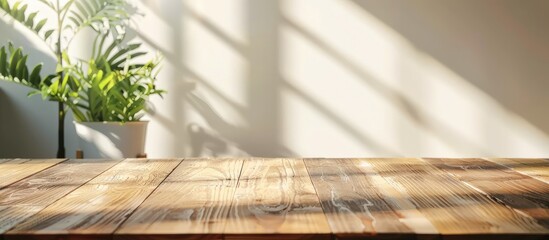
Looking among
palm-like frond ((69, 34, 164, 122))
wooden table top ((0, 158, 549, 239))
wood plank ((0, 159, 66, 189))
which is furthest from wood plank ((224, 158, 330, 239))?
palm-like frond ((69, 34, 164, 122))

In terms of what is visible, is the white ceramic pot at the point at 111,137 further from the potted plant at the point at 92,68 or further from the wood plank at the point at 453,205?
the wood plank at the point at 453,205

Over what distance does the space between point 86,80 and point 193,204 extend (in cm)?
230

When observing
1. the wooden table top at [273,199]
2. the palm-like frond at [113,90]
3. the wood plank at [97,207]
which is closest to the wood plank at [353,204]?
the wooden table top at [273,199]

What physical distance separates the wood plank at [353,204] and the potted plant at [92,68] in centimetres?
188

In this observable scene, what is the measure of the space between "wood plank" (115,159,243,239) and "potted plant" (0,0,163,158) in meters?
1.83

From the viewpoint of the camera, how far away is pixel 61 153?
338 centimetres

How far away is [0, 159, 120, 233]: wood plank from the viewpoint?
968 millimetres

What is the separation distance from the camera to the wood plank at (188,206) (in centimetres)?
83

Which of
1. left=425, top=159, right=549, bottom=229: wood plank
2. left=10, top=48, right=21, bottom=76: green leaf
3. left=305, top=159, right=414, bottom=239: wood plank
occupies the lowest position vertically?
left=305, top=159, right=414, bottom=239: wood plank

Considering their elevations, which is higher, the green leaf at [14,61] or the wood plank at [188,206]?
the green leaf at [14,61]

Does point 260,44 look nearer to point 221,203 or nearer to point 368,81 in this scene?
point 368,81

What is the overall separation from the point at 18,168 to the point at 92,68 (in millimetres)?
1775

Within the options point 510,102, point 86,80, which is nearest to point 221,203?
point 86,80

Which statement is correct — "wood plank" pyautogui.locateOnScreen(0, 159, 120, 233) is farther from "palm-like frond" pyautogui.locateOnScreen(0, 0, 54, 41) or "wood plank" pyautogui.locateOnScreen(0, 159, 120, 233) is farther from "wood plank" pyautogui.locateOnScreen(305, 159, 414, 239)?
"palm-like frond" pyautogui.locateOnScreen(0, 0, 54, 41)
